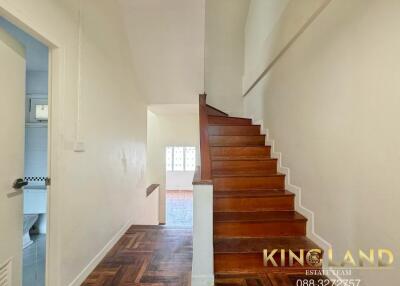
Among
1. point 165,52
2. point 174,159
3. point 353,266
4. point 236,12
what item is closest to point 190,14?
point 165,52

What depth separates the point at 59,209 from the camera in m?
1.74

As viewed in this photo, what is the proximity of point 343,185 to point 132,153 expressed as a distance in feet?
9.08

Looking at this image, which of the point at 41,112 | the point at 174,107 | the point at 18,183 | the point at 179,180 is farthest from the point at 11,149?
the point at 179,180

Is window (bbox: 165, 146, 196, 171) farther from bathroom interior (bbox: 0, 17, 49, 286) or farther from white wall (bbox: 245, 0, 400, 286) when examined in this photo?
white wall (bbox: 245, 0, 400, 286)

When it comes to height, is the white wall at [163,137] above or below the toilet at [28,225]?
above

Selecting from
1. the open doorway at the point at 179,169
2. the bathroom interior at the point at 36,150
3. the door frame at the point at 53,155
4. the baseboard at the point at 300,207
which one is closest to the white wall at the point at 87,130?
the door frame at the point at 53,155

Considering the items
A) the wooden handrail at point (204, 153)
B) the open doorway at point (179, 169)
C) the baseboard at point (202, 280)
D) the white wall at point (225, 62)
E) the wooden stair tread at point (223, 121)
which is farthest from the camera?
Answer: the open doorway at point (179, 169)

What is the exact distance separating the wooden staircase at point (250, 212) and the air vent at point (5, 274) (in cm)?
146

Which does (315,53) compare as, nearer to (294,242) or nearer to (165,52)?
(294,242)

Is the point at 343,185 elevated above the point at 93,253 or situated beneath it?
elevated above

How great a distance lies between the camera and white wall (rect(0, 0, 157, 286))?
1.72 m

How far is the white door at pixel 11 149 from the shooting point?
144cm

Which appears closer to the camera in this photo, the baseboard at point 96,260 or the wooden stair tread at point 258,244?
the baseboard at point 96,260

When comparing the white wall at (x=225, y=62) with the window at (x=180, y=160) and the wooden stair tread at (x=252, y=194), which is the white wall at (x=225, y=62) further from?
the window at (x=180, y=160)
